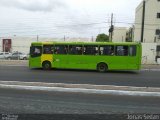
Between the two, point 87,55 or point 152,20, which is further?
point 152,20

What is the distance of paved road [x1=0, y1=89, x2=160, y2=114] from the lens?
994 centimetres

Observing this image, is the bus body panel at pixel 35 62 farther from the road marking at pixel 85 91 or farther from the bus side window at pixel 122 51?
the road marking at pixel 85 91

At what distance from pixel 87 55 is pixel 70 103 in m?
16.8

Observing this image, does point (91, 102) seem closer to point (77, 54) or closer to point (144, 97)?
point (144, 97)

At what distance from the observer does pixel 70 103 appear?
1120 centimetres

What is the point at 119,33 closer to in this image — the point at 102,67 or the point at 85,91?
the point at 102,67

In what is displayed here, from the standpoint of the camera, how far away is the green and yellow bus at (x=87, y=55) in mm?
27438

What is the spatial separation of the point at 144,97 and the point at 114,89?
170 cm

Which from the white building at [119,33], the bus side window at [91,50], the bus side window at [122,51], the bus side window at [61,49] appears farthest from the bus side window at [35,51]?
the white building at [119,33]

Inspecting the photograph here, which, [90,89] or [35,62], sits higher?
[35,62]

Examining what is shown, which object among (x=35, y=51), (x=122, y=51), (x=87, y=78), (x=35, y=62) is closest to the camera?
(x=87, y=78)

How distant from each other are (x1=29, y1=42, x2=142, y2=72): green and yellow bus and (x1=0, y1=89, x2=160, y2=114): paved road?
1416cm

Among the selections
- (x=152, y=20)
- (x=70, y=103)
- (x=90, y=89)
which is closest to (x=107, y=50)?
(x=90, y=89)

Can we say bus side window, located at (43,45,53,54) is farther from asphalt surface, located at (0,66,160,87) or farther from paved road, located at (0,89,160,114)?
paved road, located at (0,89,160,114)
